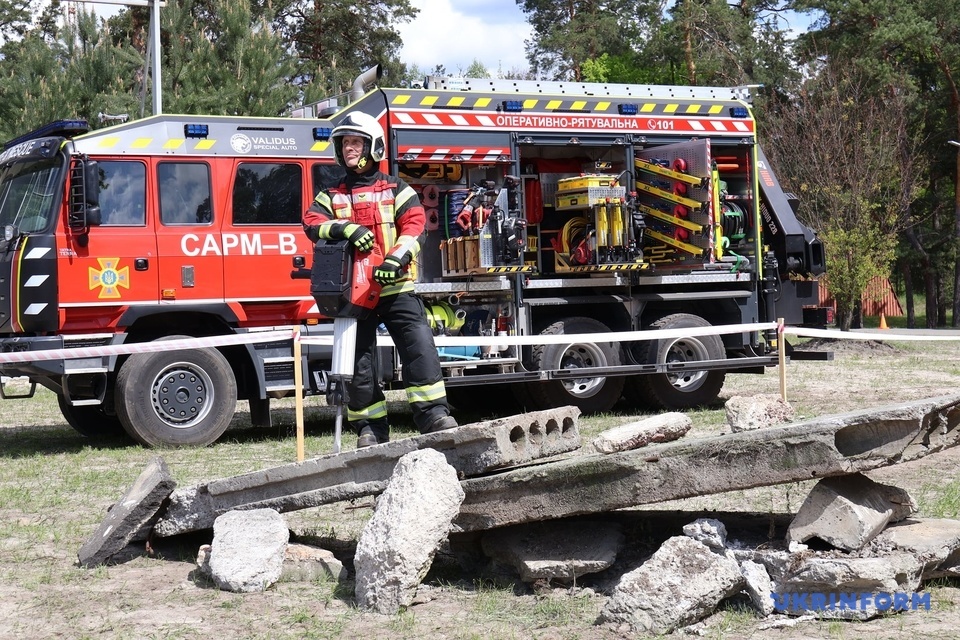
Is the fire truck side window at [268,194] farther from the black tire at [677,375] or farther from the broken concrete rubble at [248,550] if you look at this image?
the broken concrete rubble at [248,550]

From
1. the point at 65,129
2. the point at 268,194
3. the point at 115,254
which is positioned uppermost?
the point at 65,129

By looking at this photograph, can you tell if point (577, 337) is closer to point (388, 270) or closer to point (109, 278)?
point (109, 278)

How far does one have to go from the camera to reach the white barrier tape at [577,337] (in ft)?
34.1

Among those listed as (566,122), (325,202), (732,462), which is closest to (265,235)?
(566,122)

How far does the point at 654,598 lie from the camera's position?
4.38 meters

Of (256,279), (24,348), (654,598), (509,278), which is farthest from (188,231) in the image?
(654,598)

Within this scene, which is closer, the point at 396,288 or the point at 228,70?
the point at 396,288

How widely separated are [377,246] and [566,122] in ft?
18.3

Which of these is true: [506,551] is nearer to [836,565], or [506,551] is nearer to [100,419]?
[836,565]

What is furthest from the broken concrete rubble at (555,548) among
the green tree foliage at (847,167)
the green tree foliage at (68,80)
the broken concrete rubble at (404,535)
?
the green tree foliage at (847,167)

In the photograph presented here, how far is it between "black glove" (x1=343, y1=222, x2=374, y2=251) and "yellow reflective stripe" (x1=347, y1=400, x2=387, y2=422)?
0.93m

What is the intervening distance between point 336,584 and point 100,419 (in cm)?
675

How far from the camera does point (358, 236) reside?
6254 millimetres

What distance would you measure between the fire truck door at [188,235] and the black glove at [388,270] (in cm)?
433
